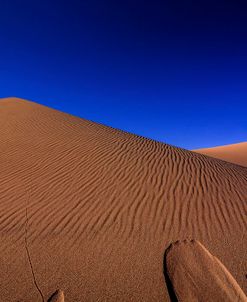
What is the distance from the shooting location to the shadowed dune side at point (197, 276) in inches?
139

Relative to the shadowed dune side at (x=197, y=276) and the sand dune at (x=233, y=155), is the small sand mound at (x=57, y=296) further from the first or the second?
the sand dune at (x=233, y=155)

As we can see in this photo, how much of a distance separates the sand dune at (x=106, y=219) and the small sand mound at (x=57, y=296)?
83 mm

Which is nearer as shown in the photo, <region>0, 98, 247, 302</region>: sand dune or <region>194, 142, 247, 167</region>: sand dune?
<region>0, 98, 247, 302</region>: sand dune

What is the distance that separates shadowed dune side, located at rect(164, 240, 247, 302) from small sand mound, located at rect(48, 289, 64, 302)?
1.36 metres

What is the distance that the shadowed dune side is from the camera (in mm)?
3535

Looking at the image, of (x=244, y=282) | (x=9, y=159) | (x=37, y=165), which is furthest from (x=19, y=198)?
(x=244, y=282)

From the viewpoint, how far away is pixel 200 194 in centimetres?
701

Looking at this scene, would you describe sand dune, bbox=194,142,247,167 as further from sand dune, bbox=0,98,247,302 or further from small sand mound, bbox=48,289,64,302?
small sand mound, bbox=48,289,64,302

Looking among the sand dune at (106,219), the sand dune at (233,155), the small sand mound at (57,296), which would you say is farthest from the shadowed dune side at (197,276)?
the sand dune at (233,155)

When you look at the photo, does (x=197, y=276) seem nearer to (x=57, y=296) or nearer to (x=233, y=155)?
(x=57, y=296)

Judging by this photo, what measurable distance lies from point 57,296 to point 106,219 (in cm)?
225

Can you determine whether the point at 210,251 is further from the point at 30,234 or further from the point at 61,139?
the point at 61,139

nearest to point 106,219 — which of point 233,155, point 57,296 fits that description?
point 57,296

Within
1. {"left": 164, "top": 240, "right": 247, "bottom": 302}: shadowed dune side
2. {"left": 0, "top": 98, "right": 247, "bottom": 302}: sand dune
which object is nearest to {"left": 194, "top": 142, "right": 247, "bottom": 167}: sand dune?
{"left": 0, "top": 98, "right": 247, "bottom": 302}: sand dune
